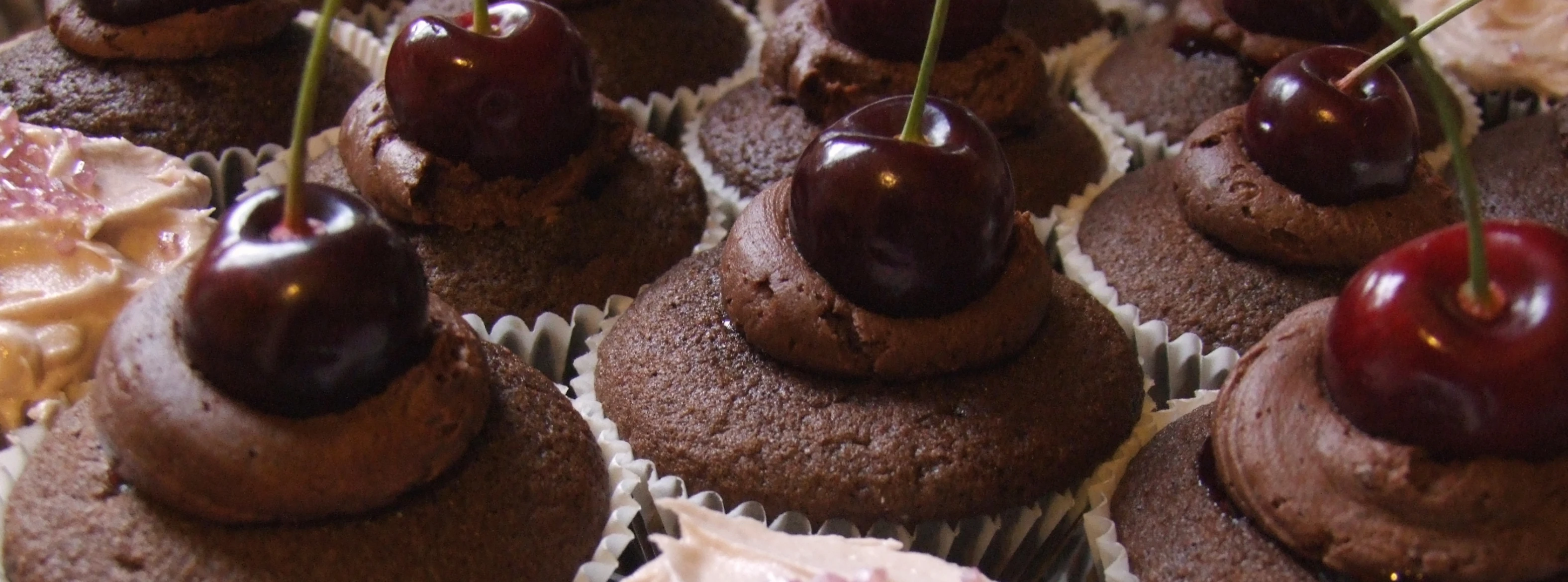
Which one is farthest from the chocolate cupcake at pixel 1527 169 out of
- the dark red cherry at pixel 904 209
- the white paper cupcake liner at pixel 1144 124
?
the dark red cherry at pixel 904 209

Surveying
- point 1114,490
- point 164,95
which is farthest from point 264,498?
point 164,95

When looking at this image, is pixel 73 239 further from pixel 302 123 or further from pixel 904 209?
pixel 904 209

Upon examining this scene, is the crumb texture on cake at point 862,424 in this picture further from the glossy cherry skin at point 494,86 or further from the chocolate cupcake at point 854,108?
the chocolate cupcake at point 854,108

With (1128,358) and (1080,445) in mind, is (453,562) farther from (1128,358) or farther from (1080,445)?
(1128,358)

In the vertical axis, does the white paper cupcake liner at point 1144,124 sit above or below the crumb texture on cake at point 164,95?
below

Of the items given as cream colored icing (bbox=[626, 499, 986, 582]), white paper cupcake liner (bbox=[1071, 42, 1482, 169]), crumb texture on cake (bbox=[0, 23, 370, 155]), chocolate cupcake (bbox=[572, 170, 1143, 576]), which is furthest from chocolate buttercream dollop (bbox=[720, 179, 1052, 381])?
crumb texture on cake (bbox=[0, 23, 370, 155])

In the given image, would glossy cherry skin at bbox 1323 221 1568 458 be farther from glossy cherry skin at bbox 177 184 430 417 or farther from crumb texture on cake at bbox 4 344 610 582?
glossy cherry skin at bbox 177 184 430 417

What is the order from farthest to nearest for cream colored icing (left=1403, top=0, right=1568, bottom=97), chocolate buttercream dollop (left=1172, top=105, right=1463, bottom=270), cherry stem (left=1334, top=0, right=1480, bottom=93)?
cream colored icing (left=1403, top=0, right=1568, bottom=97) < chocolate buttercream dollop (left=1172, top=105, right=1463, bottom=270) < cherry stem (left=1334, top=0, right=1480, bottom=93)
